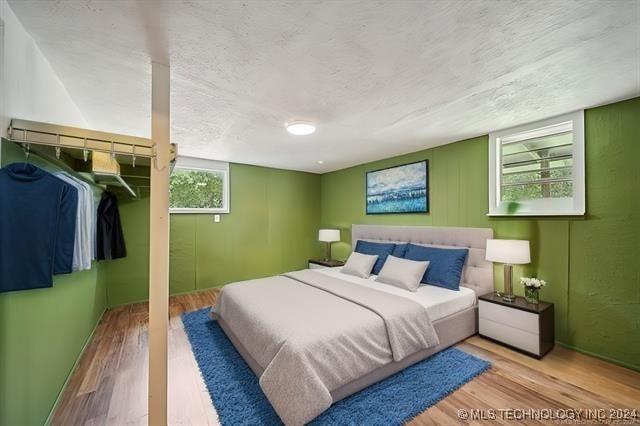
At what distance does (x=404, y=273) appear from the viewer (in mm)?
2936

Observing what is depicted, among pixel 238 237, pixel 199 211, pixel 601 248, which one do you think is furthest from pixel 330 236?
pixel 601 248

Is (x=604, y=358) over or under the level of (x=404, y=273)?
under

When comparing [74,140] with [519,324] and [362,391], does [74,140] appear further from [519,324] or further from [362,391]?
[519,324]

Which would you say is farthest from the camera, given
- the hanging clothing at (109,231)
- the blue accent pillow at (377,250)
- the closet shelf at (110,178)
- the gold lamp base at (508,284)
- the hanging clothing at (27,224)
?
the blue accent pillow at (377,250)

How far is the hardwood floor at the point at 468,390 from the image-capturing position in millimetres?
1654

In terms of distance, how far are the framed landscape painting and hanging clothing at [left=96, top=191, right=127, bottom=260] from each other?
3710mm

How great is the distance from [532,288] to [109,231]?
474 cm

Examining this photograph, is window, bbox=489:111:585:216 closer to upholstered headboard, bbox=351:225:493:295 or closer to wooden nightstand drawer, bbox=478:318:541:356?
upholstered headboard, bbox=351:225:493:295

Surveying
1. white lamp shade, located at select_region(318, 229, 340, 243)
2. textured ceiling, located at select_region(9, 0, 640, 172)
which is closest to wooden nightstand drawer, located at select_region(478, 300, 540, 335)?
textured ceiling, located at select_region(9, 0, 640, 172)

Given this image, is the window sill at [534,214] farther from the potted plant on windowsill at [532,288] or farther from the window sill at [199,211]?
the window sill at [199,211]

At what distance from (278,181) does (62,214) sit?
384 cm

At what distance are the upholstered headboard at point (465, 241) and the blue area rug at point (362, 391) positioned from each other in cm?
92

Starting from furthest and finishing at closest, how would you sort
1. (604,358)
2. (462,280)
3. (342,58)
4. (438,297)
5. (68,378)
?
(462,280), (438,297), (604,358), (68,378), (342,58)

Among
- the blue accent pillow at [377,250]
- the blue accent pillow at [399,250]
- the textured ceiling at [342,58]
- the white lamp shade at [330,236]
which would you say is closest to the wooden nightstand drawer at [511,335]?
the blue accent pillow at [399,250]
